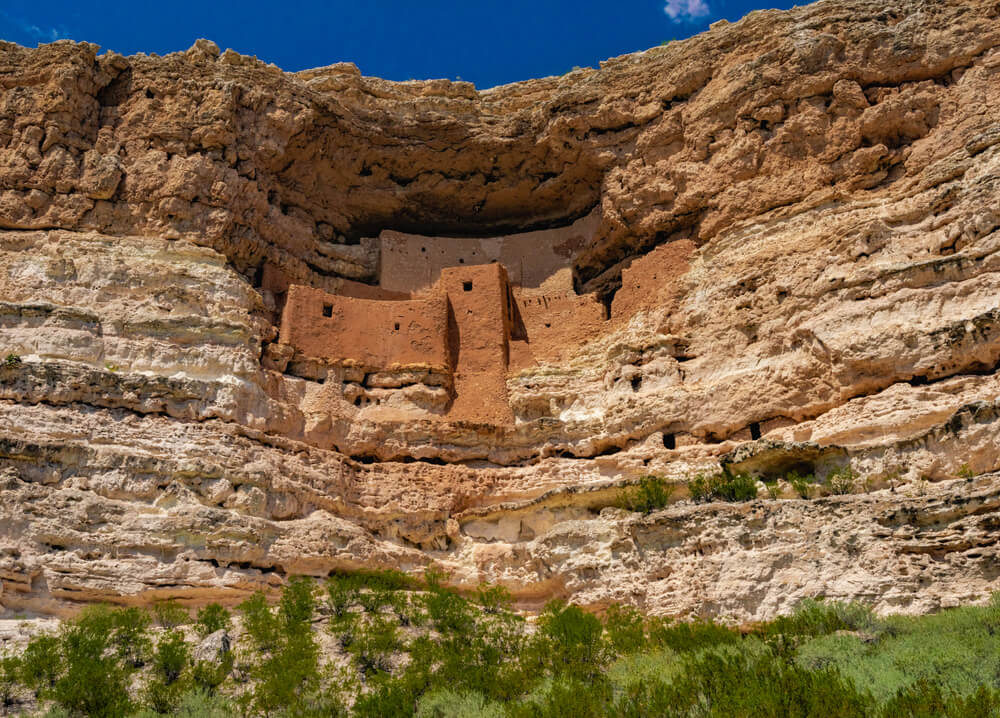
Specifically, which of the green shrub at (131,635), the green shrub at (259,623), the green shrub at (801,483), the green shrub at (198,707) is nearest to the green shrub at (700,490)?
the green shrub at (801,483)

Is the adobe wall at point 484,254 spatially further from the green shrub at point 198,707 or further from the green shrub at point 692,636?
the green shrub at point 198,707

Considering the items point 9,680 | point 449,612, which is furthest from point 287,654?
point 9,680

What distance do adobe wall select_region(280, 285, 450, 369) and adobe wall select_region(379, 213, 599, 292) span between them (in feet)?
7.83

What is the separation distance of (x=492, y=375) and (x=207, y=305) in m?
5.03

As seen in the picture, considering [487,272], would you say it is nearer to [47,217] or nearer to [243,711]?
[47,217]

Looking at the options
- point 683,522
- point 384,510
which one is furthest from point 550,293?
point 683,522

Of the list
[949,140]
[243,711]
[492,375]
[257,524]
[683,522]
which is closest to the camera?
[243,711]

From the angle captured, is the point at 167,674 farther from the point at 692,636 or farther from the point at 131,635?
the point at 692,636

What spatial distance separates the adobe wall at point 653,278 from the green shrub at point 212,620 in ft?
29.7

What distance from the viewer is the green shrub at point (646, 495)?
1429 cm

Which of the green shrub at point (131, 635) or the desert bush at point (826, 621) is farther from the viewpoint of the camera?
the green shrub at point (131, 635)

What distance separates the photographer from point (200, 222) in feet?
60.4

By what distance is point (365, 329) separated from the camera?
61.0 feet

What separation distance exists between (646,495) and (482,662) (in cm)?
378
